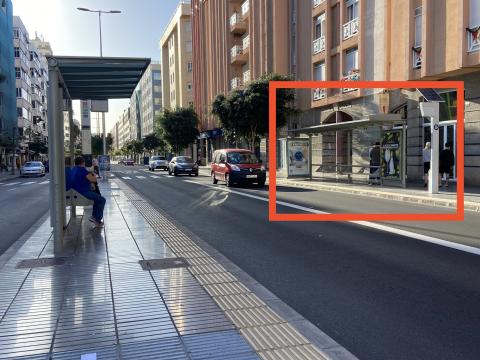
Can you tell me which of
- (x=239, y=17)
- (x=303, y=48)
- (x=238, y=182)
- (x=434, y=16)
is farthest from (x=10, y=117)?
(x=434, y=16)

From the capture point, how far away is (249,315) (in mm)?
4367

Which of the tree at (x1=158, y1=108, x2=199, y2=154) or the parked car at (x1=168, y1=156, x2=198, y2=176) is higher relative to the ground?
the tree at (x1=158, y1=108, x2=199, y2=154)

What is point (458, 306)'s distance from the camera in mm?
4672

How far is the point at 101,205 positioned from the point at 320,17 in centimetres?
2274

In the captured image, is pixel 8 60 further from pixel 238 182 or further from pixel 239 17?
pixel 238 182

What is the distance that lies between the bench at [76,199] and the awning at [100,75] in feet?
7.78

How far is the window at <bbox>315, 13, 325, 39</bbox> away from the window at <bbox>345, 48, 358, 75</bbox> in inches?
115

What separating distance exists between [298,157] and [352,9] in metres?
8.54

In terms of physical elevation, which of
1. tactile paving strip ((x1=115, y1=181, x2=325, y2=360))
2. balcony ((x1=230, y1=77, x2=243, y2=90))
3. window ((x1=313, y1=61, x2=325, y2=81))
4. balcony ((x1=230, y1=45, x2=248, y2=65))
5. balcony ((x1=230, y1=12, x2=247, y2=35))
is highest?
balcony ((x1=230, y1=12, x2=247, y2=35))

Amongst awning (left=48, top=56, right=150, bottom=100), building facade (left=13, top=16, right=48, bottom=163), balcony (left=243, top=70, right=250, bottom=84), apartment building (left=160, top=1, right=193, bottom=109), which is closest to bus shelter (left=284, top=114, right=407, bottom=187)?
awning (left=48, top=56, right=150, bottom=100)

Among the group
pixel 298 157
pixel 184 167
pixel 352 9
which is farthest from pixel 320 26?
pixel 184 167

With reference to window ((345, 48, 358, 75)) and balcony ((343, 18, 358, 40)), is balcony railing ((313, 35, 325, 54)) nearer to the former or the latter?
balcony ((343, 18, 358, 40))

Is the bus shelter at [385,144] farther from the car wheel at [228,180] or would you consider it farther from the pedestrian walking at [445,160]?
the car wheel at [228,180]

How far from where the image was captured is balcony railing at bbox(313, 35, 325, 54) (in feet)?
91.4
